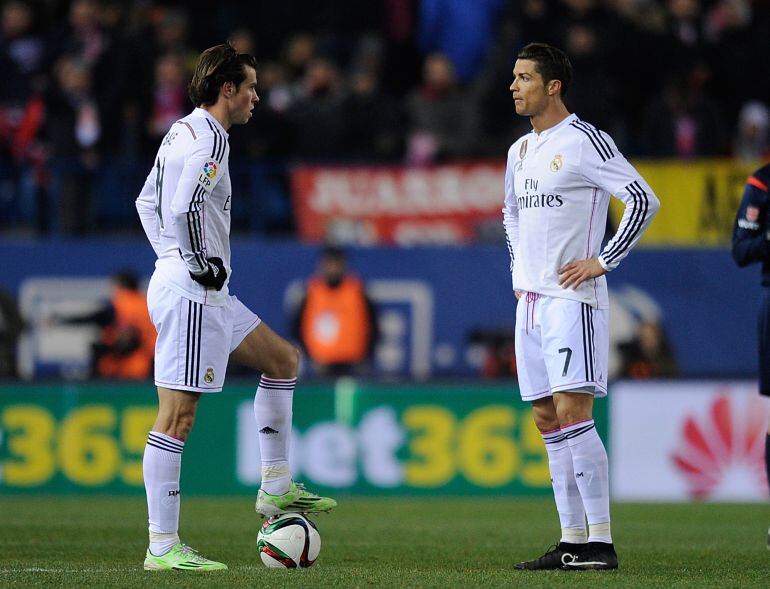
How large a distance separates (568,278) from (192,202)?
1818 mm

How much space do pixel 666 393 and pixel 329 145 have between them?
470 centimetres

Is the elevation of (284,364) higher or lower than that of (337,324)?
lower

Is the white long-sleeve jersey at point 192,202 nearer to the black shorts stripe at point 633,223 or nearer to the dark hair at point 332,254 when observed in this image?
the black shorts stripe at point 633,223

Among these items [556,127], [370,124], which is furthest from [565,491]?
[370,124]

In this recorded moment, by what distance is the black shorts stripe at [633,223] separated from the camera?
701 centimetres

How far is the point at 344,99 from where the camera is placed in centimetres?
1577

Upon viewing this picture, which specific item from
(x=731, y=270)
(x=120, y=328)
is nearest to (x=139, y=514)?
(x=120, y=328)

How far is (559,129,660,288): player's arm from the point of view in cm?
704

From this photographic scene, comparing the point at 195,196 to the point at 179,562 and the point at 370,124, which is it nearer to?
the point at 179,562

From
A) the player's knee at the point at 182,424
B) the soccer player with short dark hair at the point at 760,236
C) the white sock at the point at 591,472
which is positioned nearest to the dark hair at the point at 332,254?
the soccer player with short dark hair at the point at 760,236

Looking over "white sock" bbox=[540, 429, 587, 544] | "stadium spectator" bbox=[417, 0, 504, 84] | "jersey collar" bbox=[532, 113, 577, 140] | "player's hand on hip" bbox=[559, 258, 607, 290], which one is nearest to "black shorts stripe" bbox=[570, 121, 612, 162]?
"jersey collar" bbox=[532, 113, 577, 140]

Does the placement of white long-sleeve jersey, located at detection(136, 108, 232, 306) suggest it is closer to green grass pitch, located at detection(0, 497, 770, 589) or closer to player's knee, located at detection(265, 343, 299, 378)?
player's knee, located at detection(265, 343, 299, 378)

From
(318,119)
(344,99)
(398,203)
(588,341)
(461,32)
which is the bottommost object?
(588,341)

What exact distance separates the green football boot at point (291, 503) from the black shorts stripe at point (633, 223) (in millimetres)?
1900
